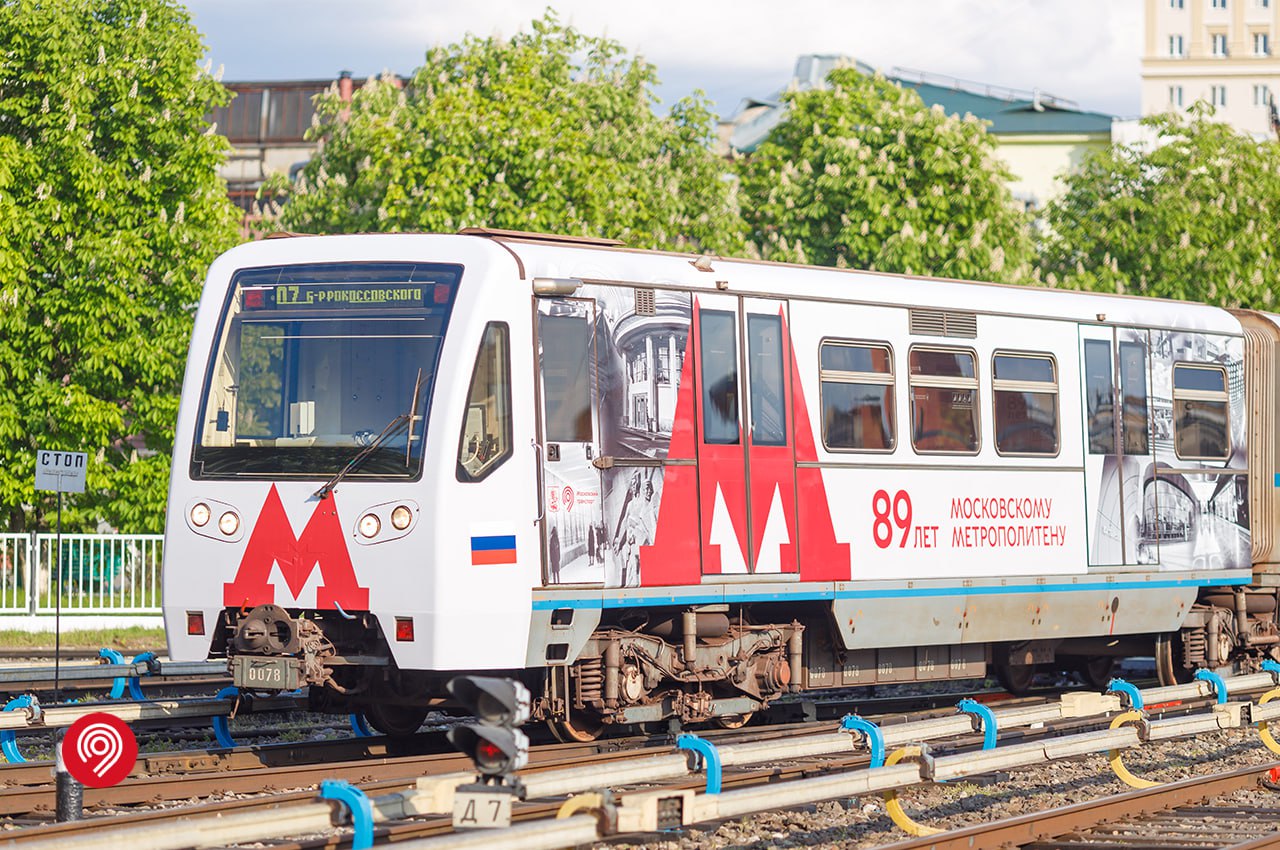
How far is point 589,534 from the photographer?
11930 mm

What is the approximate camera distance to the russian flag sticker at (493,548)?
442 inches

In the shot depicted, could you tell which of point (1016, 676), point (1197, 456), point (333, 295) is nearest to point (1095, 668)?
point (1016, 676)

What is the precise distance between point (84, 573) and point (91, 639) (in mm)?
1334

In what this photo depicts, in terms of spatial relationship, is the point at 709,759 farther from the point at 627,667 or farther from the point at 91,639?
the point at 91,639

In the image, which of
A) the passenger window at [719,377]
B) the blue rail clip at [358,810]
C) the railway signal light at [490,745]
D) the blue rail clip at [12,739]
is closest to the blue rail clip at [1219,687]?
the passenger window at [719,377]

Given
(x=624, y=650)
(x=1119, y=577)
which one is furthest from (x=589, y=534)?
(x=1119, y=577)

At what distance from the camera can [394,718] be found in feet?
42.5

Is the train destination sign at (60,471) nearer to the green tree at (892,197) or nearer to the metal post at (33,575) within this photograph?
the metal post at (33,575)

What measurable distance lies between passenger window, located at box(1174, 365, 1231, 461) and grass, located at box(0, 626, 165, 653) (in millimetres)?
13105

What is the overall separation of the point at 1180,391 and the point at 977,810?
6988 millimetres

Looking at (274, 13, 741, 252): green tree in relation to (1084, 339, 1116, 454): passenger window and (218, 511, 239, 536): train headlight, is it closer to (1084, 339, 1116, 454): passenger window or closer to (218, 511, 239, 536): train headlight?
(1084, 339, 1116, 454): passenger window

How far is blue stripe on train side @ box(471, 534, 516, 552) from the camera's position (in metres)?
11.2

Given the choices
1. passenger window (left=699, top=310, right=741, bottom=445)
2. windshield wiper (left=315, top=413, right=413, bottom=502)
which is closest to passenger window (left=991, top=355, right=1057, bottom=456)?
passenger window (left=699, top=310, right=741, bottom=445)

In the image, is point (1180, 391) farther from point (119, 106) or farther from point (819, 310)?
point (119, 106)
